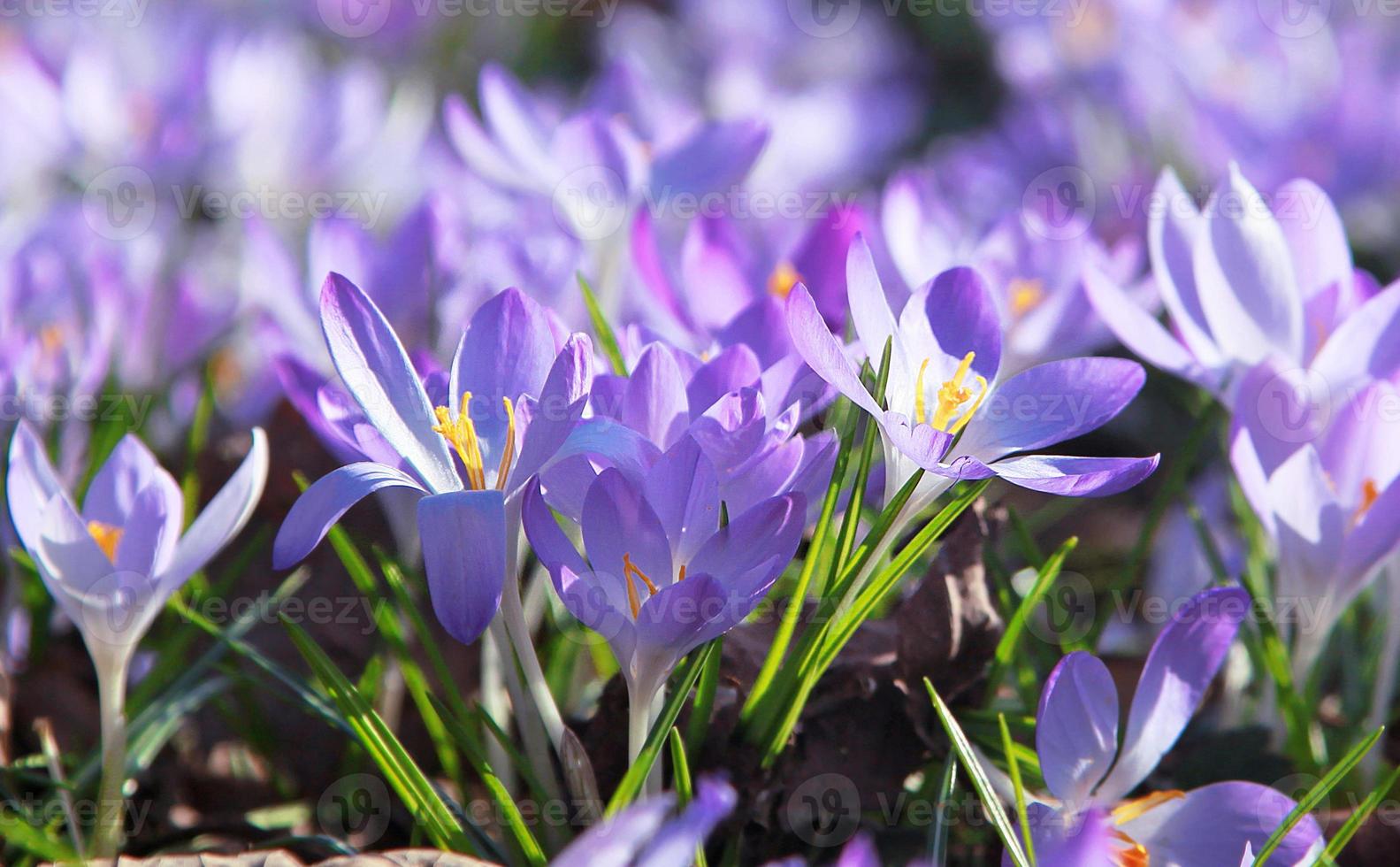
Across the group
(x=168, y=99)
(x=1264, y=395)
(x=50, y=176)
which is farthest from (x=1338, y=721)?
(x=50, y=176)

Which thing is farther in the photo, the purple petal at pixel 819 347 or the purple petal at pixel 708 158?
the purple petal at pixel 708 158

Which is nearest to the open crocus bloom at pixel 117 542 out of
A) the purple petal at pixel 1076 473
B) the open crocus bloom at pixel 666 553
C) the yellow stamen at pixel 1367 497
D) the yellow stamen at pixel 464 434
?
the yellow stamen at pixel 464 434

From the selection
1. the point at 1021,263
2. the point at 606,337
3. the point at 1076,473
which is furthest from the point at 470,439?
the point at 1021,263

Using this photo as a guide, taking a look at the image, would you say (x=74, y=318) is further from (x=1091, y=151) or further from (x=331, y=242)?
(x=1091, y=151)

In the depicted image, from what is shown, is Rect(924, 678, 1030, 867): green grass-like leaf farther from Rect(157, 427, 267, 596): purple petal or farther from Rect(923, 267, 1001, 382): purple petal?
Rect(157, 427, 267, 596): purple petal

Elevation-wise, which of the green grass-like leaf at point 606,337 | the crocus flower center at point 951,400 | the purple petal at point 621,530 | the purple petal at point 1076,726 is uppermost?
the green grass-like leaf at point 606,337

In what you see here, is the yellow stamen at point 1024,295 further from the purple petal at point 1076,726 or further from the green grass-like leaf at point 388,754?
the green grass-like leaf at point 388,754

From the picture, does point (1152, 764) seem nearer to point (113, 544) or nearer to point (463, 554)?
point (463, 554)
